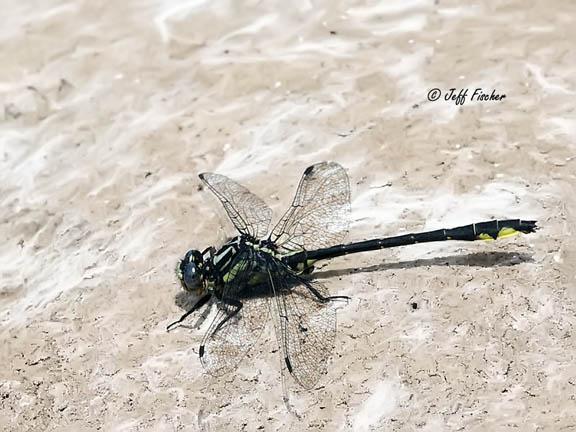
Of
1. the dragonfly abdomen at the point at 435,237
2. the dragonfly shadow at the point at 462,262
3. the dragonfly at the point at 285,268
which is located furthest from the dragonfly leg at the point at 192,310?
the dragonfly shadow at the point at 462,262

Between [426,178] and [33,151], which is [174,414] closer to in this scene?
[426,178]

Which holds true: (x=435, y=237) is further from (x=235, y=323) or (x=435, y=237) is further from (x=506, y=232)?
(x=235, y=323)

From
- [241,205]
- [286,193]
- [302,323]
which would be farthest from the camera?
[286,193]

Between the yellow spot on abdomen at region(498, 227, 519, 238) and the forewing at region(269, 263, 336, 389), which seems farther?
the yellow spot on abdomen at region(498, 227, 519, 238)

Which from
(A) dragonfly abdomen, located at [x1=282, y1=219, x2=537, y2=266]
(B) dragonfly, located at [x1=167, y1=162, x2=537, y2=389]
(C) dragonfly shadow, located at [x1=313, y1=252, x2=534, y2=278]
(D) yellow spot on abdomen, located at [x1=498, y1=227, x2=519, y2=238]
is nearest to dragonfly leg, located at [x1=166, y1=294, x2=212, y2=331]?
(B) dragonfly, located at [x1=167, y1=162, x2=537, y2=389]

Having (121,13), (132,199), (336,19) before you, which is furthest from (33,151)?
(336,19)

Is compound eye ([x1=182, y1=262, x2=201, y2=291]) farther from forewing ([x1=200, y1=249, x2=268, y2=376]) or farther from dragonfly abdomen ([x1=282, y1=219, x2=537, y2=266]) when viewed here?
dragonfly abdomen ([x1=282, y1=219, x2=537, y2=266])

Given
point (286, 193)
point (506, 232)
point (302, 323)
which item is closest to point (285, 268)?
point (302, 323)
